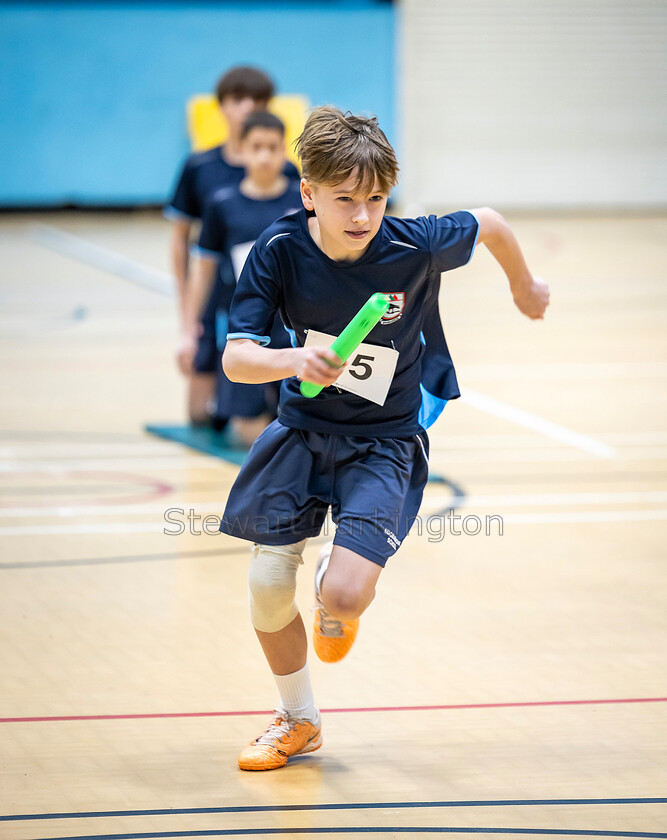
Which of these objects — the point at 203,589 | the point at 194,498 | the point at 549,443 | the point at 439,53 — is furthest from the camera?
the point at 439,53

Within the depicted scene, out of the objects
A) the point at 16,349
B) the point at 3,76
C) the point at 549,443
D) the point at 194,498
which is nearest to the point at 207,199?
the point at 194,498

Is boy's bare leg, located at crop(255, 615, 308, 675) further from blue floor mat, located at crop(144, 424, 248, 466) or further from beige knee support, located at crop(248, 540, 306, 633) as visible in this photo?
blue floor mat, located at crop(144, 424, 248, 466)

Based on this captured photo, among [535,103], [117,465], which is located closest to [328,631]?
[117,465]

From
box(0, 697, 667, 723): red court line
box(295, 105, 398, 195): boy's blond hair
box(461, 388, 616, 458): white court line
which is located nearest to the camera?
box(295, 105, 398, 195): boy's blond hair

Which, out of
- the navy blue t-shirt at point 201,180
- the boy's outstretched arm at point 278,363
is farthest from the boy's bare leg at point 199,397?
the boy's outstretched arm at point 278,363

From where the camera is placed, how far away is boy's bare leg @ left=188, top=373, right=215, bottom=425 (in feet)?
20.0

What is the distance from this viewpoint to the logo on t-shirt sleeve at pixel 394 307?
2.56 meters

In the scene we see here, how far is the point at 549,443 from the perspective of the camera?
5.73 m

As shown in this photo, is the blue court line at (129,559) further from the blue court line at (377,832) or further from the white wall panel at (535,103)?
the white wall panel at (535,103)

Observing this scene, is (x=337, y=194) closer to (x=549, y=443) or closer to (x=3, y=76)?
(x=549, y=443)

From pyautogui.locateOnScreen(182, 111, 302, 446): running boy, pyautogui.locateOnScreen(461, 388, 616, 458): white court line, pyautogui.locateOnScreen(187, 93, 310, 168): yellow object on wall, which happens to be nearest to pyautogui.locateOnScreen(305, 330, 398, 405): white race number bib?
pyautogui.locateOnScreen(182, 111, 302, 446): running boy

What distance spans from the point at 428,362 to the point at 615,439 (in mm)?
3265

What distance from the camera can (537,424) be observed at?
20.1 ft

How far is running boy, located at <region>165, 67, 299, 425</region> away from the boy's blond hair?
317 centimetres
